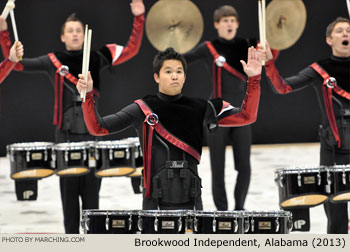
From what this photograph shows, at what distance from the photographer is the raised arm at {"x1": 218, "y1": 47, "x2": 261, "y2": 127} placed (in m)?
4.00

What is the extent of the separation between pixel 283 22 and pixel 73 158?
2.14 meters

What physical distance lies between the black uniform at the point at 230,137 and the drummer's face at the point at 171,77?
230 cm

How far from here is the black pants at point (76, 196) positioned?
5.55 meters

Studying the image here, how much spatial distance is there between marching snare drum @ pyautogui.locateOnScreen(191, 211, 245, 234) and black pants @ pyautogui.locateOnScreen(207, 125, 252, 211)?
8.67ft

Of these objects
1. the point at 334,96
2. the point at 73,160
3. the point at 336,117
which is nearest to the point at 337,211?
the point at 336,117

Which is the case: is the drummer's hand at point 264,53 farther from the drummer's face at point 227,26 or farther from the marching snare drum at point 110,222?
the drummer's face at point 227,26

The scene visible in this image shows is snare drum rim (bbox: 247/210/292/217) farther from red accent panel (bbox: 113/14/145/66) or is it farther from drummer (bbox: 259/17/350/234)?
red accent panel (bbox: 113/14/145/66)

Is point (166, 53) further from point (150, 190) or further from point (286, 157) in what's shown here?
point (286, 157)

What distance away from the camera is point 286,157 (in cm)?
994

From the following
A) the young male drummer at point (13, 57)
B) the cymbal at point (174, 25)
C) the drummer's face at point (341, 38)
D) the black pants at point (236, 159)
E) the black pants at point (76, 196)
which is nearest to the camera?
the young male drummer at point (13, 57)

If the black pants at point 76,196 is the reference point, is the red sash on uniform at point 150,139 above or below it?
above

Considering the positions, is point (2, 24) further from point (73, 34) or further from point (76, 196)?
point (76, 196)

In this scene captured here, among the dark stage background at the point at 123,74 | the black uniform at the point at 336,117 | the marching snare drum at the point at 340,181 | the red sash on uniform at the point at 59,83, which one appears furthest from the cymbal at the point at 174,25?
the dark stage background at the point at 123,74

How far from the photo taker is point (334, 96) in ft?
17.3
